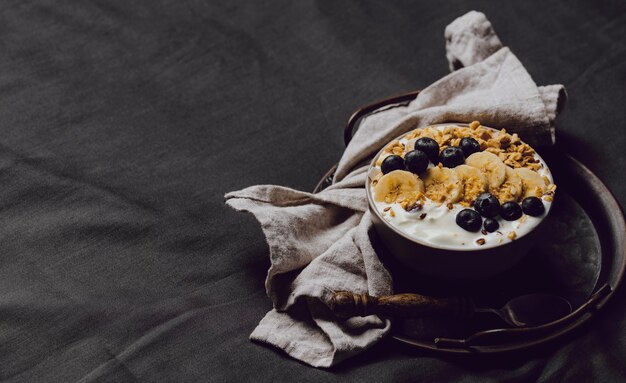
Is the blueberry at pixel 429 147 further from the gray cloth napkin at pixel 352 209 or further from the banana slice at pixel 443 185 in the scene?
the gray cloth napkin at pixel 352 209

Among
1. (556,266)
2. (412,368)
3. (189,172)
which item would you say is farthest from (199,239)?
(556,266)

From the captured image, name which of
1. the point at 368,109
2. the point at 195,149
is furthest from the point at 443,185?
the point at 195,149

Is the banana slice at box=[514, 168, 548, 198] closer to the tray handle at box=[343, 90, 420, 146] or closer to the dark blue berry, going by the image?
the dark blue berry

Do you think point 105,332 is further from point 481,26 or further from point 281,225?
point 481,26

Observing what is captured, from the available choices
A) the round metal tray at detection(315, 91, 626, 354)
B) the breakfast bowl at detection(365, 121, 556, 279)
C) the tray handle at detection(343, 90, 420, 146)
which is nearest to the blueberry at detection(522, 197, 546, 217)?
the breakfast bowl at detection(365, 121, 556, 279)

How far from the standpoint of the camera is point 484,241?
93cm

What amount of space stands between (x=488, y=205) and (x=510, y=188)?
0.18 ft

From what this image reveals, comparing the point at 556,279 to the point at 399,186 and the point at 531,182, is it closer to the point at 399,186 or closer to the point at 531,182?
the point at 531,182

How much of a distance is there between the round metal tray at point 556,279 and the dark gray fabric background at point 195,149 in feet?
0.14

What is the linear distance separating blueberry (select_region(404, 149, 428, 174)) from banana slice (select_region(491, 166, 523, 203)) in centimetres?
10

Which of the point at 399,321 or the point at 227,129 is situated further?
the point at 227,129

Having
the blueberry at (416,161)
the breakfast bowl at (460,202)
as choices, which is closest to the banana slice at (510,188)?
the breakfast bowl at (460,202)

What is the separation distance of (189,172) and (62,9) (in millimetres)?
586

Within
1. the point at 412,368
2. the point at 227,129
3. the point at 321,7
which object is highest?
the point at 321,7
